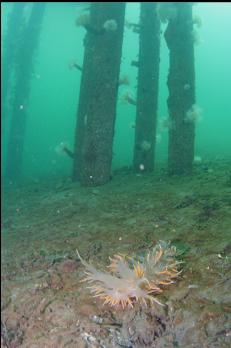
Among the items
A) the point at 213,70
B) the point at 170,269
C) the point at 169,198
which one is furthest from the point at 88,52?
the point at 213,70

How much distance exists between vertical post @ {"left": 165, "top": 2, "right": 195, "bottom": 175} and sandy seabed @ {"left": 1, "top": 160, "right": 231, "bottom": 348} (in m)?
0.73

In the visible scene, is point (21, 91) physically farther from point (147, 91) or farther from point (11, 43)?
point (147, 91)

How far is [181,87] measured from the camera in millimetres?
9438

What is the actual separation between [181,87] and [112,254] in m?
5.53

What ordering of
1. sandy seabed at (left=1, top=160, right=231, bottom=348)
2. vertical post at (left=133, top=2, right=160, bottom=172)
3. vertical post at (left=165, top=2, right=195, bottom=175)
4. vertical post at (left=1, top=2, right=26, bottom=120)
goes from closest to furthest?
sandy seabed at (left=1, top=160, right=231, bottom=348), vertical post at (left=165, top=2, right=195, bottom=175), vertical post at (left=133, top=2, right=160, bottom=172), vertical post at (left=1, top=2, right=26, bottom=120)

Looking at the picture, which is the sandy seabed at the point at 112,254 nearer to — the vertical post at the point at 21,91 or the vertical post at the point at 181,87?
the vertical post at the point at 181,87

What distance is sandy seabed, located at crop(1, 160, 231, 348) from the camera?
3666 mm

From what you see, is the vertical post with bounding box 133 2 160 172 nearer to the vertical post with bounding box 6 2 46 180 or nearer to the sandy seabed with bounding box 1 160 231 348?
the sandy seabed with bounding box 1 160 231 348

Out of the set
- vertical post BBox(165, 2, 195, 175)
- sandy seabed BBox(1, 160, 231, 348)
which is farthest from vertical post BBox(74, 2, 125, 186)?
vertical post BBox(165, 2, 195, 175)

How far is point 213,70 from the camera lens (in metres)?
123

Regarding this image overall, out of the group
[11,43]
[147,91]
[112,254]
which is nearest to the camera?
[112,254]

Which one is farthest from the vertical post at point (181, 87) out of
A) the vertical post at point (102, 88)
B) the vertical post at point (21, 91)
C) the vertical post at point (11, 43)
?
the vertical post at point (11, 43)

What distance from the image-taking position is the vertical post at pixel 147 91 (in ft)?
35.7

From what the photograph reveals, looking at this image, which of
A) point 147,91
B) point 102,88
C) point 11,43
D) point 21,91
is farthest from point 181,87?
point 11,43
